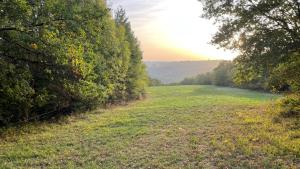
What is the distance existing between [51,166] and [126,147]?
154 inches

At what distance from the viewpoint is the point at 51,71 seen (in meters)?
18.7

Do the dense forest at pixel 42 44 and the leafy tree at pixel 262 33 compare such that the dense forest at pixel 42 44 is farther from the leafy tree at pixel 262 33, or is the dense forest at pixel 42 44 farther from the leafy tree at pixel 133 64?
the leafy tree at pixel 133 64

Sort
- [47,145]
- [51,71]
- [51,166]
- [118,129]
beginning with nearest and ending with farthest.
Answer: [51,166]
[47,145]
[51,71]
[118,129]

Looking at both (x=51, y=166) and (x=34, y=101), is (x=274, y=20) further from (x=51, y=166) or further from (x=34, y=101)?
(x=34, y=101)

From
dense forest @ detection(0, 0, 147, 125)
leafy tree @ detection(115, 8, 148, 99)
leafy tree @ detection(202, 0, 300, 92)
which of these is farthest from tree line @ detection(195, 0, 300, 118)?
leafy tree @ detection(115, 8, 148, 99)

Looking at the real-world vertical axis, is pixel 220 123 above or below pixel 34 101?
below

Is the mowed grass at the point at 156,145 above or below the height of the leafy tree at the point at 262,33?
below

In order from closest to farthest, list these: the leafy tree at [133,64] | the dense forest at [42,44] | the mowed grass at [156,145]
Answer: the mowed grass at [156,145] → the dense forest at [42,44] → the leafy tree at [133,64]

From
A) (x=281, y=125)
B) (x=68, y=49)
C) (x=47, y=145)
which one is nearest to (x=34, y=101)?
(x=47, y=145)

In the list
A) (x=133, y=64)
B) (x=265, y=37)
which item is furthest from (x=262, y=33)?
(x=133, y=64)

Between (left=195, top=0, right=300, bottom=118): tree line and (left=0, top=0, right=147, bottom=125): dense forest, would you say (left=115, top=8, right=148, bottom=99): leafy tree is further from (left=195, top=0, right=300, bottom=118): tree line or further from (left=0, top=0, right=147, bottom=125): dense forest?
(left=195, top=0, right=300, bottom=118): tree line

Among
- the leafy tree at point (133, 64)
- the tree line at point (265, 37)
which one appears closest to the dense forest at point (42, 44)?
the tree line at point (265, 37)

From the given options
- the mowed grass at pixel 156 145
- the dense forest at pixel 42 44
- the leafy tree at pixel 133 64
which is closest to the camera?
the mowed grass at pixel 156 145

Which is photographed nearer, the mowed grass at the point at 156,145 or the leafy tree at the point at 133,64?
the mowed grass at the point at 156,145
